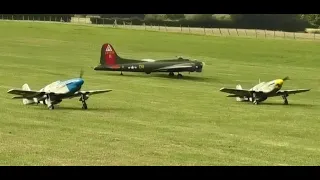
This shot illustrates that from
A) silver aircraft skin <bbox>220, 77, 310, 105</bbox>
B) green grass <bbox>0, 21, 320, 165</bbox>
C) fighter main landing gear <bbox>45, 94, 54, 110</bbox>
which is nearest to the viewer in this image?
green grass <bbox>0, 21, 320, 165</bbox>

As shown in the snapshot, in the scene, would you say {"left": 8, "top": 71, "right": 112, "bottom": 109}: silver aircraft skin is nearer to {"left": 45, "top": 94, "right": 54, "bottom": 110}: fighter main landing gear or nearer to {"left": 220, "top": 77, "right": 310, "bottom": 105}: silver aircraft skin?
{"left": 45, "top": 94, "right": 54, "bottom": 110}: fighter main landing gear

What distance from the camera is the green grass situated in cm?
1755

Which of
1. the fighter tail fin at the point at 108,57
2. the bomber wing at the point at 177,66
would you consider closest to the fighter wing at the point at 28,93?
the fighter tail fin at the point at 108,57

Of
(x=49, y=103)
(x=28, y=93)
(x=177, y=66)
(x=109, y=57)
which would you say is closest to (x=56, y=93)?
(x=49, y=103)

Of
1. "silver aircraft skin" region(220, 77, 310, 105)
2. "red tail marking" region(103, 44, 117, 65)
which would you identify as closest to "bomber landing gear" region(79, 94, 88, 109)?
"silver aircraft skin" region(220, 77, 310, 105)

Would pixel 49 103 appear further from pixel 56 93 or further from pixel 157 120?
pixel 157 120

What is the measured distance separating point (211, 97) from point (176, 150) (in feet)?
60.3

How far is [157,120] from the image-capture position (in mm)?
25797

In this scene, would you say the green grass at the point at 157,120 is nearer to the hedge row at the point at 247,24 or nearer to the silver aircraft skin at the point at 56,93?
the silver aircraft skin at the point at 56,93

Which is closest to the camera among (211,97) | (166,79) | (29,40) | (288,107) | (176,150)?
(176,150)

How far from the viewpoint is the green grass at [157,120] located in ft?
57.6
